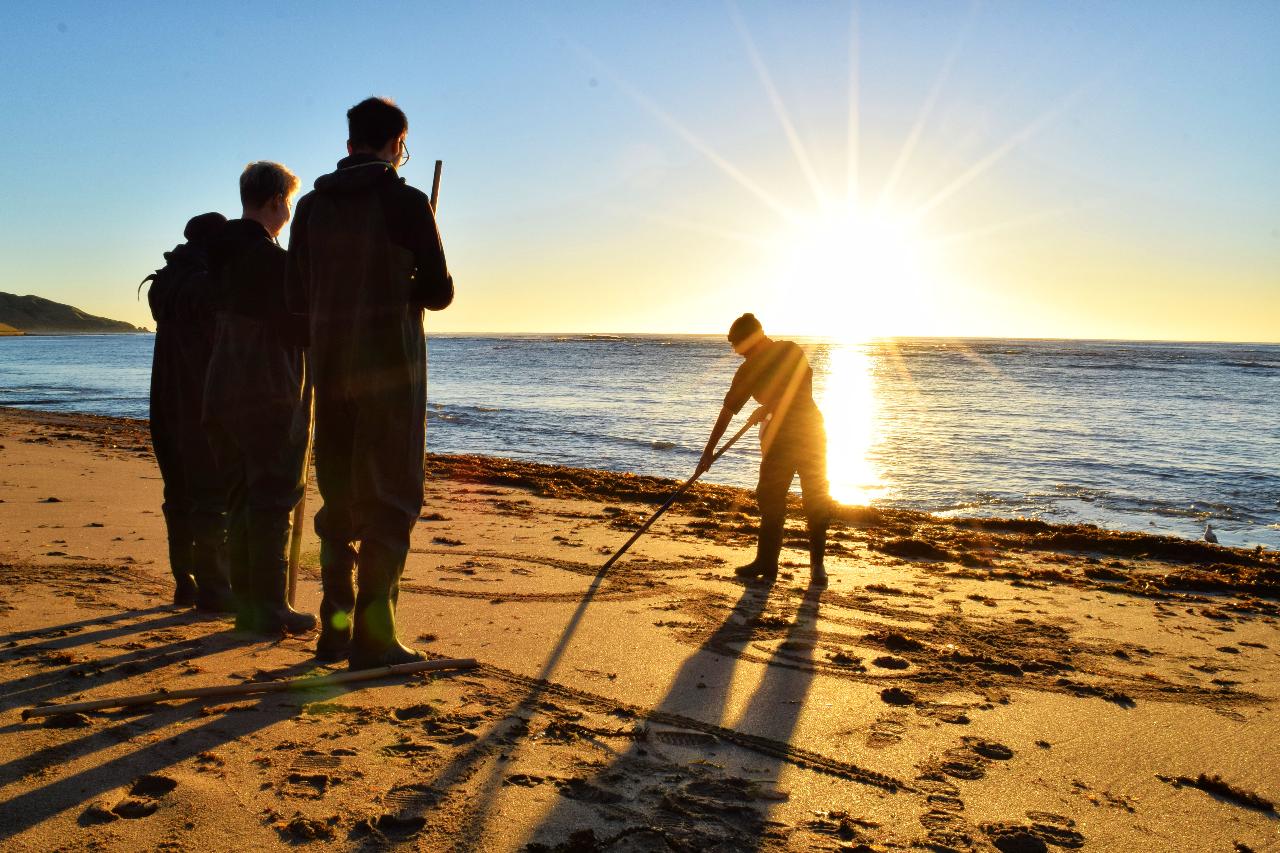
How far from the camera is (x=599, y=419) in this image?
71.7 ft

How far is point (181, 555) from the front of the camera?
14.5ft

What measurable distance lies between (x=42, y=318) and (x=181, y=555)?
15957 cm

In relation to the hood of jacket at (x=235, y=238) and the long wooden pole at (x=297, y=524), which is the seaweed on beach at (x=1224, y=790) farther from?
the hood of jacket at (x=235, y=238)

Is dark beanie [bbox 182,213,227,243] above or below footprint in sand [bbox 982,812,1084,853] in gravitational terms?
above

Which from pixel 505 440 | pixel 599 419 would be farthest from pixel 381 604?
pixel 599 419

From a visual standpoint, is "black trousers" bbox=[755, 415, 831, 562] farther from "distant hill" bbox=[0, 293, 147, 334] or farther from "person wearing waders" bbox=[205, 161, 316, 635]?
"distant hill" bbox=[0, 293, 147, 334]

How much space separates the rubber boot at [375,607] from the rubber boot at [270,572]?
2.00 feet

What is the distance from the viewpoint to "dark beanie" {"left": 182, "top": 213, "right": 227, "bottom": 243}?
12.5ft

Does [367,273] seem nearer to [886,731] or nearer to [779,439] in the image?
[886,731]

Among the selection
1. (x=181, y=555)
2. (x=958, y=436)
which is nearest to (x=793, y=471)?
(x=181, y=555)

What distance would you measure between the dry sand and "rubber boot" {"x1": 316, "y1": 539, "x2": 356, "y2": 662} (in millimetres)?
163

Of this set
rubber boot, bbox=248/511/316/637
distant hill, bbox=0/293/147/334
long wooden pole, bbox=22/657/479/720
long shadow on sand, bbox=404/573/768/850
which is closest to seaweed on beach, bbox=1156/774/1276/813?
long shadow on sand, bbox=404/573/768/850

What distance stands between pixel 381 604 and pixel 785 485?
3396 millimetres

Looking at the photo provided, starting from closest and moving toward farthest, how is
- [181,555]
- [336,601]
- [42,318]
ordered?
[336,601], [181,555], [42,318]
